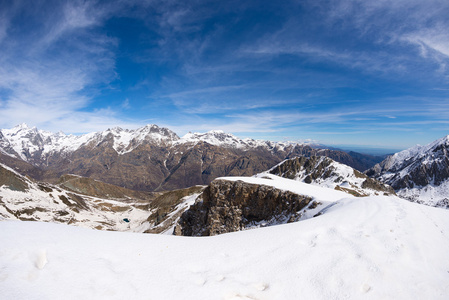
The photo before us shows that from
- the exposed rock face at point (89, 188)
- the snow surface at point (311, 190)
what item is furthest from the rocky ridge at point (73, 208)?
the snow surface at point (311, 190)

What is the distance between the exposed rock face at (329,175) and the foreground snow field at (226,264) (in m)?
99.7

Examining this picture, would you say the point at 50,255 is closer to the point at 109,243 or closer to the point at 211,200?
the point at 109,243

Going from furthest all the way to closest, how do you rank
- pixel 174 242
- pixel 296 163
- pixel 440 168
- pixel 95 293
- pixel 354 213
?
pixel 440 168 → pixel 296 163 → pixel 354 213 → pixel 174 242 → pixel 95 293

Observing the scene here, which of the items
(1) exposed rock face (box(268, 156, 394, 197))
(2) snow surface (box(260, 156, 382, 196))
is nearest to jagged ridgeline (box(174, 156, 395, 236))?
(2) snow surface (box(260, 156, 382, 196))

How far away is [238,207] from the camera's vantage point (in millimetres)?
33094

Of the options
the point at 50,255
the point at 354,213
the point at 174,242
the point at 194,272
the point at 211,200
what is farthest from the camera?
the point at 211,200

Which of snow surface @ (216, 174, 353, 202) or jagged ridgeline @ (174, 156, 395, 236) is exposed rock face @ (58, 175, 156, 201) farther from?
snow surface @ (216, 174, 353, 202)

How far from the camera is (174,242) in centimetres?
746

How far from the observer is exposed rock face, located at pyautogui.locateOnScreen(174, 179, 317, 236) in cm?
2655

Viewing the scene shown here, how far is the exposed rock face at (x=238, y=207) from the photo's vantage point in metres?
26.5

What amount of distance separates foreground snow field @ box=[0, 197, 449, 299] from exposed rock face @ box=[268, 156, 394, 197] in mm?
99744

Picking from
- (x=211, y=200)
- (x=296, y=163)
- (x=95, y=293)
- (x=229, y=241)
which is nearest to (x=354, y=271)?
(x=229, y=241)

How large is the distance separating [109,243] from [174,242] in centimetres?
219

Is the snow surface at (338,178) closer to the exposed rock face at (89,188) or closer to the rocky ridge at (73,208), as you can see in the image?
the rocky ridge at (73,208)
